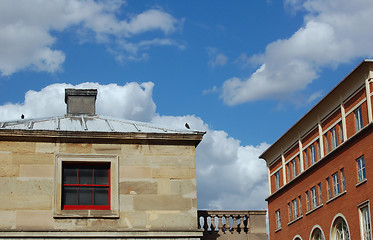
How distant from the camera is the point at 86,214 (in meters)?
29.4

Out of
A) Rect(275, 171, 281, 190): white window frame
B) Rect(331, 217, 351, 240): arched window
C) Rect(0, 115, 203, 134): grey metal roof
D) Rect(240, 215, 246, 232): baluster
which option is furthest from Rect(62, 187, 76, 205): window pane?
Rect(275, 171, 281, 190): white window frame

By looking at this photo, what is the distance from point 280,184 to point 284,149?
4.52 metres

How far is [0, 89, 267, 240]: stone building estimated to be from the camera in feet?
95.5

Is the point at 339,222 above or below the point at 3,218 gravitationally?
above

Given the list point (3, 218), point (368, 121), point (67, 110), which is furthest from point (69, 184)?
point (368, 121)

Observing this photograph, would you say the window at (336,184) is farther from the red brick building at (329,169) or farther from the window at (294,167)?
the window at (294,167)

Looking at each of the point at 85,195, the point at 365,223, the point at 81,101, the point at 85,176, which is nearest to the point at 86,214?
the point at 85,195

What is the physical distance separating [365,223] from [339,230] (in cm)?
705

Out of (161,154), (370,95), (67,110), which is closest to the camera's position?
(161,154)

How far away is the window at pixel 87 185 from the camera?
1164 inches

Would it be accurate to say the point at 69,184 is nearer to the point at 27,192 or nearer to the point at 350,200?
the point at 27,192

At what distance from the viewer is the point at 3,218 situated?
28.8 metres

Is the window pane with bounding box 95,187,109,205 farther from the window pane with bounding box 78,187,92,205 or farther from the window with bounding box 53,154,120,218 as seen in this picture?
the window pane with bounding box 78,187,92,205

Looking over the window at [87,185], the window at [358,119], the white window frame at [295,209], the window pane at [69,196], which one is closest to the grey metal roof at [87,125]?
the window at [87,185]
